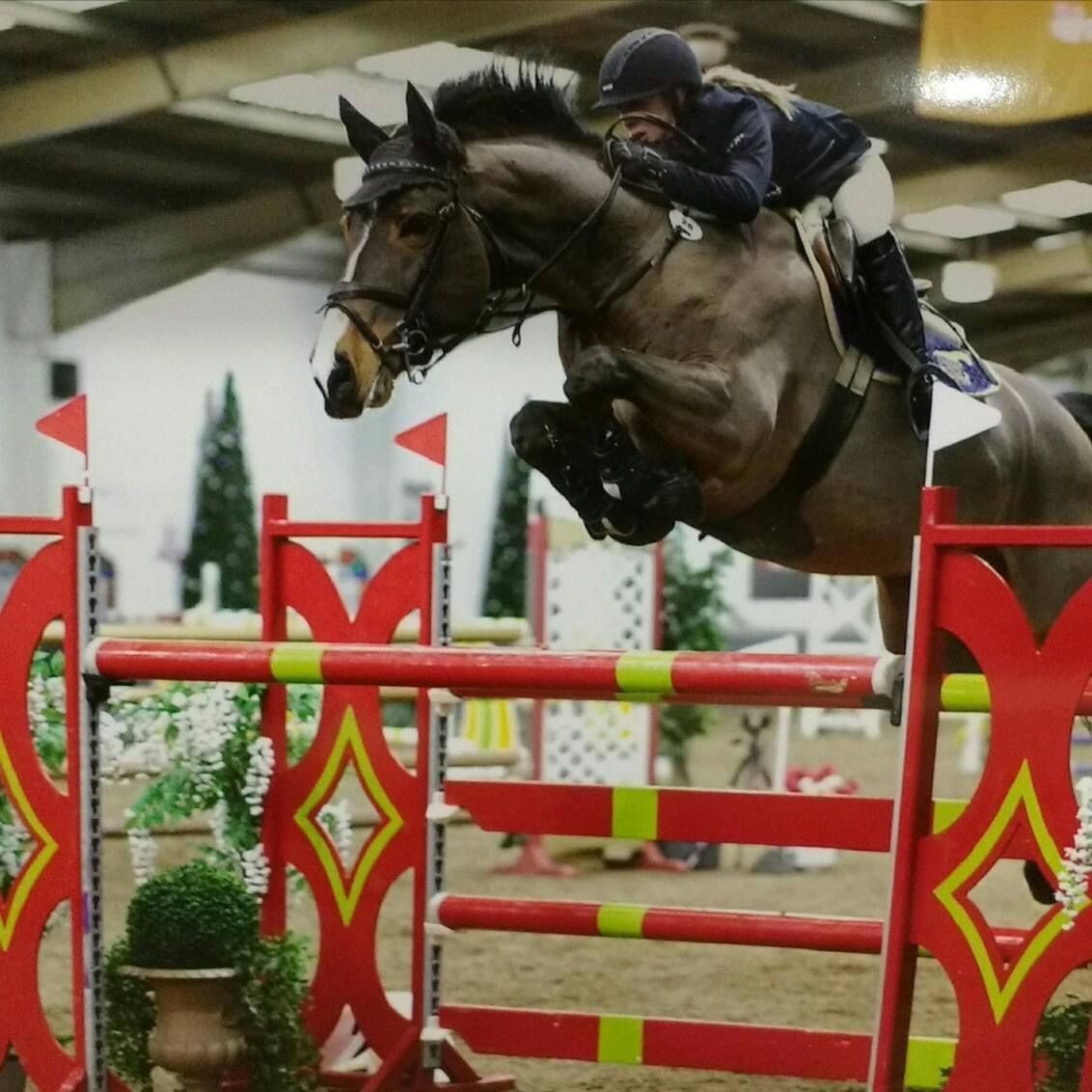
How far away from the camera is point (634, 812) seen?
2461 mm

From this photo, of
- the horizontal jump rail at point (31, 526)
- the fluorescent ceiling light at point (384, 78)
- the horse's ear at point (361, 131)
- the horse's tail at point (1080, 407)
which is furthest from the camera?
the fluorescent ceiling light at point (384, 78)

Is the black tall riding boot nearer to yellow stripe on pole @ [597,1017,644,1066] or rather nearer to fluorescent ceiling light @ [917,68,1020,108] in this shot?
fluorescent ceiling light @ [917,68,1020,108]

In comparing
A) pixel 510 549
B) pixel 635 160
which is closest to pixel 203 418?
pixel 510 549

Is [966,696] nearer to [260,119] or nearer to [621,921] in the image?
[621,921]

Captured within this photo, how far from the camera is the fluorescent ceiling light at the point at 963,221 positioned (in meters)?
2.93

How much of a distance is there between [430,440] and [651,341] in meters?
0.36

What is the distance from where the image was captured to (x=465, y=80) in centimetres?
Answer: 245

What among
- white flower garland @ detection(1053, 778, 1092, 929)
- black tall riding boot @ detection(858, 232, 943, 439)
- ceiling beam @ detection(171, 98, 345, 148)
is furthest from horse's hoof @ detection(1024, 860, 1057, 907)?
ceiling beam @ detection(171, 98, 345, 148)

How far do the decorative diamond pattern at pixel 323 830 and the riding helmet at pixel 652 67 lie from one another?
1009 mm

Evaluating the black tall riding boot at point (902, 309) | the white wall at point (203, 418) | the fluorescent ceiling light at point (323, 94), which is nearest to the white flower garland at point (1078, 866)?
the black tall riding boot at point (902, 309)

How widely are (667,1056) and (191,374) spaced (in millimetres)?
5241

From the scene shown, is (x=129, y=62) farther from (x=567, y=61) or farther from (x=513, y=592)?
(x=513, y=592)

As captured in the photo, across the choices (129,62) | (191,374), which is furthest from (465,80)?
(191,374)

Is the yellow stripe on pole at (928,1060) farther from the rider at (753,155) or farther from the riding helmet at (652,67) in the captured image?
the riding helmet at (652,67)
